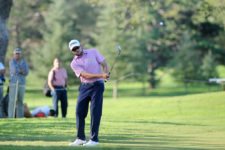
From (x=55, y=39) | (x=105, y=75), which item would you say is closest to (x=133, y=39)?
(x=55, y=39)

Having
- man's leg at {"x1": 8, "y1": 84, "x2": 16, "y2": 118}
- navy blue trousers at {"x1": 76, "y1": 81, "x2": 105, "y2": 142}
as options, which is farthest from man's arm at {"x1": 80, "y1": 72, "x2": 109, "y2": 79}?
man's leg at {"x1": 8, "y1": 84, "x2": 16, "y2": 118}

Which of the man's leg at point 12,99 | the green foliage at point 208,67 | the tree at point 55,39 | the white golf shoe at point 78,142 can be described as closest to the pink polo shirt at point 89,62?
the white golf shoe at point 78,142

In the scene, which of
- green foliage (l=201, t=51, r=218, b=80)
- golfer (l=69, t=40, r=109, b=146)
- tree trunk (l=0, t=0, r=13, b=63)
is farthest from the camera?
green foliage (l=201, t=51, r=218, b=80)

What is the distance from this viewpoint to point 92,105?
1421 cm

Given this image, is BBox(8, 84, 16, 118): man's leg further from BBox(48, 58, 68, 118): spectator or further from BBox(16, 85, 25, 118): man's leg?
BBox(48, 58, 68, 118): spectator

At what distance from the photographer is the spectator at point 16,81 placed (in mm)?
22703

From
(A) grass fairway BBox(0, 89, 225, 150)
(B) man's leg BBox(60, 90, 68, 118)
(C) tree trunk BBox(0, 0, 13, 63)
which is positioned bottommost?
(A) grass fairway BBox(0, 89, 225, 150)

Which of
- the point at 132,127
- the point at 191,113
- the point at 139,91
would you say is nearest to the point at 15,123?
the point at 132,127

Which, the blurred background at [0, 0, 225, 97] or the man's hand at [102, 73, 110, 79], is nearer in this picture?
the man's hand at [102, 73, 110, 79]

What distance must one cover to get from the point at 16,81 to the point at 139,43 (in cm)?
4384

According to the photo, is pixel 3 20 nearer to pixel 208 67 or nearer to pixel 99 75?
pixel 99 75

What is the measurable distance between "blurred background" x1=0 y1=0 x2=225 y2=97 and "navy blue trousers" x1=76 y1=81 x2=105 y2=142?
4291cm

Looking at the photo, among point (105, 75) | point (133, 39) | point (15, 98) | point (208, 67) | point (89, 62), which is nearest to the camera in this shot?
point (105, 75)

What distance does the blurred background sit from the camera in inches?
2448
